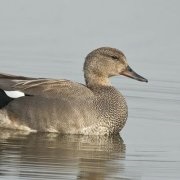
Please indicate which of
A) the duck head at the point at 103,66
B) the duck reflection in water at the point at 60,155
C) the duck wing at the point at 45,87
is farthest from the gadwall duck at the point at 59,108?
the duck head at the point at 103,66

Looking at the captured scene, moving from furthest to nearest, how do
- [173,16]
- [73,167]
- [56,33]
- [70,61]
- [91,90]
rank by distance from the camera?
[173,16] < [56,33] < [70,61] < [91,90] < [73,167]

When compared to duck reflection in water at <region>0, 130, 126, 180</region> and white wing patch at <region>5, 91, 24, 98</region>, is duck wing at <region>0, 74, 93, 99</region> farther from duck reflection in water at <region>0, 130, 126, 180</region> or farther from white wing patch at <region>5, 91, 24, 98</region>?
duck reflection in water at <region>0, 130, 126, 180</region>

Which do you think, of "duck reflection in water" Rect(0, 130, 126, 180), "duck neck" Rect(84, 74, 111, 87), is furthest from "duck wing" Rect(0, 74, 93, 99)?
"duck reflection in water" Rect(0, 130, 126, 180)

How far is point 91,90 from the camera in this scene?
1736 cm

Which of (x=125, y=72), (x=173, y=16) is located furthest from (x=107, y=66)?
(x=173, y=16)

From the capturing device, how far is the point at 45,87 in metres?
17.0

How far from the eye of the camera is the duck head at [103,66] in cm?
1758

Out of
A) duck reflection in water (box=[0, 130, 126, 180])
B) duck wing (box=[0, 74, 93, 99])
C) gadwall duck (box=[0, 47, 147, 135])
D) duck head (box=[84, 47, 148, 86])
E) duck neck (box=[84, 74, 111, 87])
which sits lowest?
duck reflection in water (box=[0, 130, 126, 180])

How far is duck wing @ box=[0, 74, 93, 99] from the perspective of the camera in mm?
16938

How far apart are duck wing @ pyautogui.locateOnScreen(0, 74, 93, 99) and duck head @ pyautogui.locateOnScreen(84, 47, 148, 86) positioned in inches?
16.9

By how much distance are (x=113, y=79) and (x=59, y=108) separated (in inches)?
157

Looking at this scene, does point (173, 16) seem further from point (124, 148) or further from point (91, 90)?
point (124, 148)

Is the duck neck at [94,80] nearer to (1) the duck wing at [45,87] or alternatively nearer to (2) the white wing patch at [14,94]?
(1) the duck wing at [45,87]

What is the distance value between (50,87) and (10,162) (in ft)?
10.1
